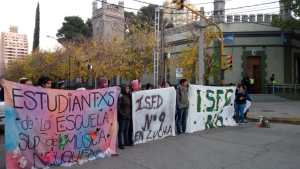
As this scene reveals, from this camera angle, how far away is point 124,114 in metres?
10.6

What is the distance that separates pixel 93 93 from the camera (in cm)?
972

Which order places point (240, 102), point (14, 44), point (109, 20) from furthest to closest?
point (14, 44)
point (109, 20)
point (240, 102)

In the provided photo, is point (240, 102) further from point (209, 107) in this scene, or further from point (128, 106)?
point (128, 106)

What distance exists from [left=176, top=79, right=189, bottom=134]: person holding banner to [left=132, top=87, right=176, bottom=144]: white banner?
0.24 m

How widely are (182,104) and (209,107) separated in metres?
1.85

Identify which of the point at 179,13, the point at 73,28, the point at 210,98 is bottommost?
the point at 210,98

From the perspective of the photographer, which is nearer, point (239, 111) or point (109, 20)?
point (239, 111)

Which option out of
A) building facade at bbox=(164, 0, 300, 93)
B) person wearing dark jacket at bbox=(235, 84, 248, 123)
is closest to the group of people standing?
person wearing dark jacket at bbox=(235, 84, 248, 123)

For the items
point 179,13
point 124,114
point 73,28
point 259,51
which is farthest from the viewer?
point 73,28

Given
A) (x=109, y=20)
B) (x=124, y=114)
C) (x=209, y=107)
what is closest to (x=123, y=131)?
(x=124, y=114)

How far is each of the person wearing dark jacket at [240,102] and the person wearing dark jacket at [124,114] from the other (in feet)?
21.8

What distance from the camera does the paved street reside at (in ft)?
28.7

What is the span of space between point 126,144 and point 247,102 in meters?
7.55

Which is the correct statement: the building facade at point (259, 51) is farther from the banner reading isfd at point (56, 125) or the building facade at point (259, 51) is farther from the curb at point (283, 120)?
the banner reading isfd at point (56, 125)
